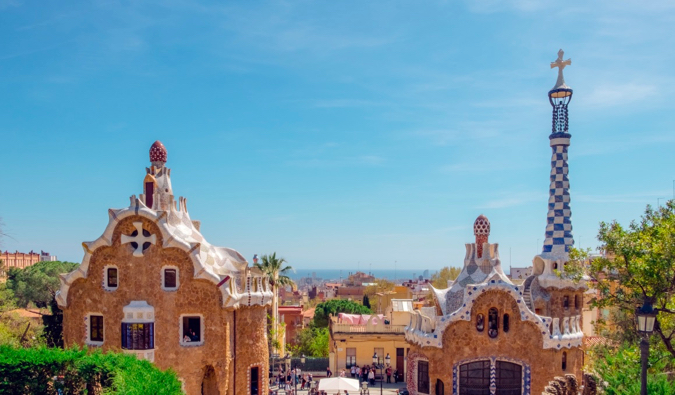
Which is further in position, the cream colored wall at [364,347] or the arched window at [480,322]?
the cream colored wall at [364,347]

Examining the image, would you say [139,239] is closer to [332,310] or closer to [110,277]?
[110,277]

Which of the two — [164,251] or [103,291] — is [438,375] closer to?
[164,251]

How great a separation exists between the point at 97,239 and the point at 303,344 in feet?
97.5

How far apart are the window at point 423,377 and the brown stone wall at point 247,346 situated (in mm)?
6734

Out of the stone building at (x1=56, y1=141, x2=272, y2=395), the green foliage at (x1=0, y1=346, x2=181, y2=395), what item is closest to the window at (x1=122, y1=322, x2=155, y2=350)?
the stone building at (x1=56, y1=141, x2=272, y2=395)

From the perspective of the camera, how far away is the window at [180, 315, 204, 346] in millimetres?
22484

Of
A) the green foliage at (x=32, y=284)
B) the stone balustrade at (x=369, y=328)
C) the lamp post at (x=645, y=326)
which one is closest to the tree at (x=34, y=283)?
the green foliage at (x=32, y=284)

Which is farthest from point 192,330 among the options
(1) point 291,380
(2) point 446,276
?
(2) point 446,276

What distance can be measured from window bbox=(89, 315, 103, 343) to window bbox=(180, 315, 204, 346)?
3153mm

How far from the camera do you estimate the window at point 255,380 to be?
24625 millimetres

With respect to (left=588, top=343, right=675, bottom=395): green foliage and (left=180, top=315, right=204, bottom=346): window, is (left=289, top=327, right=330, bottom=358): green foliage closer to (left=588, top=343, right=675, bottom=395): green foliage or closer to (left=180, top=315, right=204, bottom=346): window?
(left=180, top=315, right=204, bottom=346): window

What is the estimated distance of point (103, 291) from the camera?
22094 mm

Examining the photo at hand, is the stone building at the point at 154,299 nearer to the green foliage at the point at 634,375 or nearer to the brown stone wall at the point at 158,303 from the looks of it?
the brown stone wall at the point at 158,303

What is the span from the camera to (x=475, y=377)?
24.1 metres
